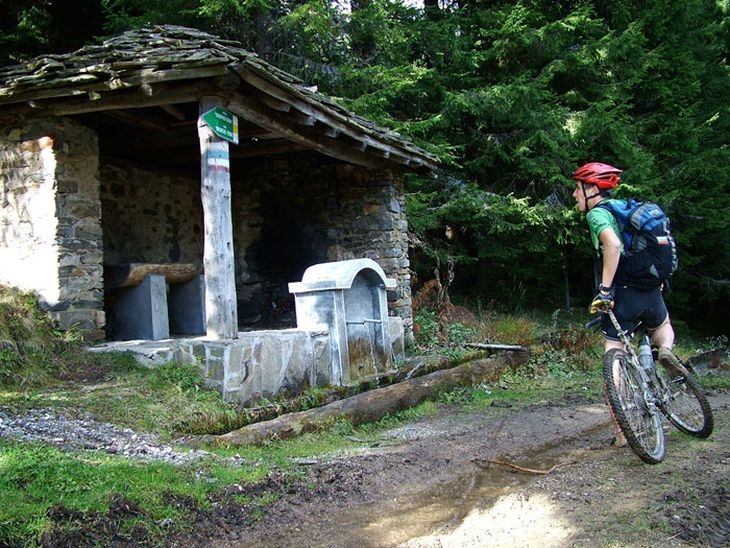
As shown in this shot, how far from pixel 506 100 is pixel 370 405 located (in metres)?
7.70

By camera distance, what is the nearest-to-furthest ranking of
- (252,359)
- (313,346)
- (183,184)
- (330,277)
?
(252,359), (313,346), (330,277), (183,184)

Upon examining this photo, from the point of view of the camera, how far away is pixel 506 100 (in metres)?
11.6

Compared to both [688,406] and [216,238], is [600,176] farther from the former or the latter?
[216,238]

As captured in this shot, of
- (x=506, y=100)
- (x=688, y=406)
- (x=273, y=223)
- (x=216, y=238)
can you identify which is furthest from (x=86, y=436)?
(x=506, y=100)

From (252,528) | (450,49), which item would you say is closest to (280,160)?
(450,49)

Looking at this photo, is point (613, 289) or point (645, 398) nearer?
point (645, 398)

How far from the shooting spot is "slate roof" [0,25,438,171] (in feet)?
18.5

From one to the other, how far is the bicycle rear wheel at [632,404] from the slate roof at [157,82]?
394 centimetres

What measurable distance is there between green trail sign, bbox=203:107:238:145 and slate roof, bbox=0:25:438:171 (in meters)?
0.12

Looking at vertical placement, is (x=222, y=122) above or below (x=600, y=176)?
above

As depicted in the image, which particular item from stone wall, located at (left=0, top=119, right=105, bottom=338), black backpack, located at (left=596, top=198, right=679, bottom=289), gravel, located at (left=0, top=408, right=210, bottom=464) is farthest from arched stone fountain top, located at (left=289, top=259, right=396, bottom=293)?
black backpack, located at (left=596, top=198, right=679, bottom=289)

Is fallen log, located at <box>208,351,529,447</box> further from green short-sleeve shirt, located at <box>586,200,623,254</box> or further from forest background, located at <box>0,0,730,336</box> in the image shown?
forest background, located at <box>0,0,730,336</box>

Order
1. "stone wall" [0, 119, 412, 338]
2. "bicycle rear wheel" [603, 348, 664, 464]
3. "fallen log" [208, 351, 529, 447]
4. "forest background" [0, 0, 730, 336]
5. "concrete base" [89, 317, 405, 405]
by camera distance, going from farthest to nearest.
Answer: "forest background" [0, 0, 730, 336] < "stone wall" [0, 119, 412, 338] < "concrete base" [89, 317, 405, 405] < "fallen log" [208, 351, 529, 447] < "bicycle rear wheel" [603, 348, 664, 464]

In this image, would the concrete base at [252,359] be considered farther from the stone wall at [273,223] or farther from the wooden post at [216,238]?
the stone wall at [273,223]
